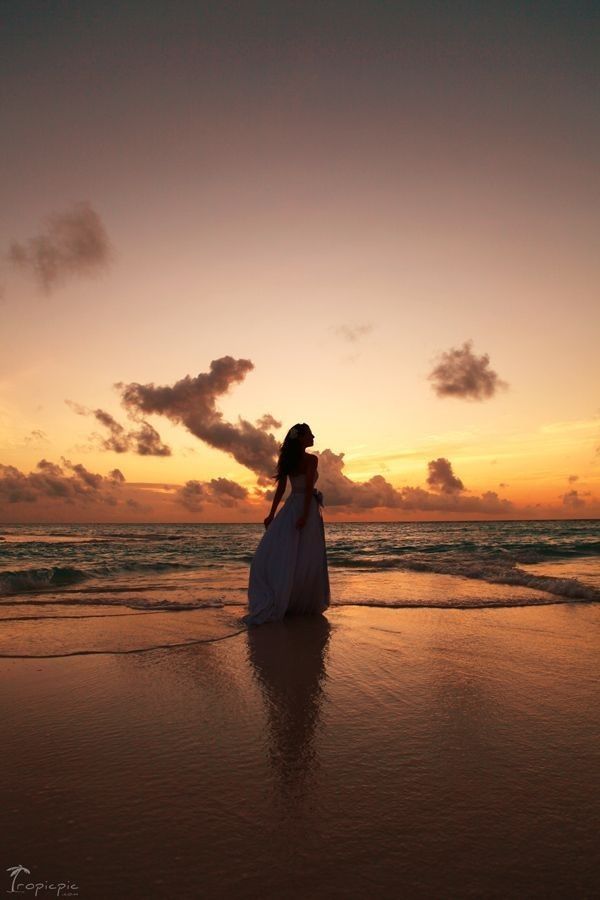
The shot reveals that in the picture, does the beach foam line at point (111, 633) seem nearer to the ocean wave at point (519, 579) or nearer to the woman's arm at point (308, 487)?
the woman's arm at point (308, 487)

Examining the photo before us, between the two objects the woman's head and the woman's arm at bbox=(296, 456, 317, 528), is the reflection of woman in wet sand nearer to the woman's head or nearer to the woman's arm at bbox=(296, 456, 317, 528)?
the woman's arm at bbox=(296, 456, 317, 528)

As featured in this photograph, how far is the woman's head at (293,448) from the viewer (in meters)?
7.18

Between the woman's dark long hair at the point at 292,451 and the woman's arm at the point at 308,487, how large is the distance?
16cm

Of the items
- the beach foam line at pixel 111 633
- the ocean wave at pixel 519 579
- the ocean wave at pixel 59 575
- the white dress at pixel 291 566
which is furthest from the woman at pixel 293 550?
the ocean wave at pixel 59 575

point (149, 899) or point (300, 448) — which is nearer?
point (149, 899)

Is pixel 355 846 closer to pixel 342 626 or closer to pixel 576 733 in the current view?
pixel 576 733

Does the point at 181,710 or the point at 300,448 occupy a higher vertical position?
the point at 300,448

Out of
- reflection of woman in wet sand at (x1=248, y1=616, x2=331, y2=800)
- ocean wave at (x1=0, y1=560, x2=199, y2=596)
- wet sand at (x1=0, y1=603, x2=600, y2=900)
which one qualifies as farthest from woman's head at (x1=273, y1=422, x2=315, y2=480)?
ocean wave at (x1=0, y1=560, x2=199, y2=596)

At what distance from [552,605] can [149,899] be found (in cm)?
811

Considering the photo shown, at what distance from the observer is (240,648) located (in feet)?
17.7

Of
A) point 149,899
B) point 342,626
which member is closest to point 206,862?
point 149,899

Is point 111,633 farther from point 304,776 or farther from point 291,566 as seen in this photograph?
point 304,776

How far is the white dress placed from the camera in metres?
7.09

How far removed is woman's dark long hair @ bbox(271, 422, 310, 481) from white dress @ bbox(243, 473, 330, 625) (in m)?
0.17
